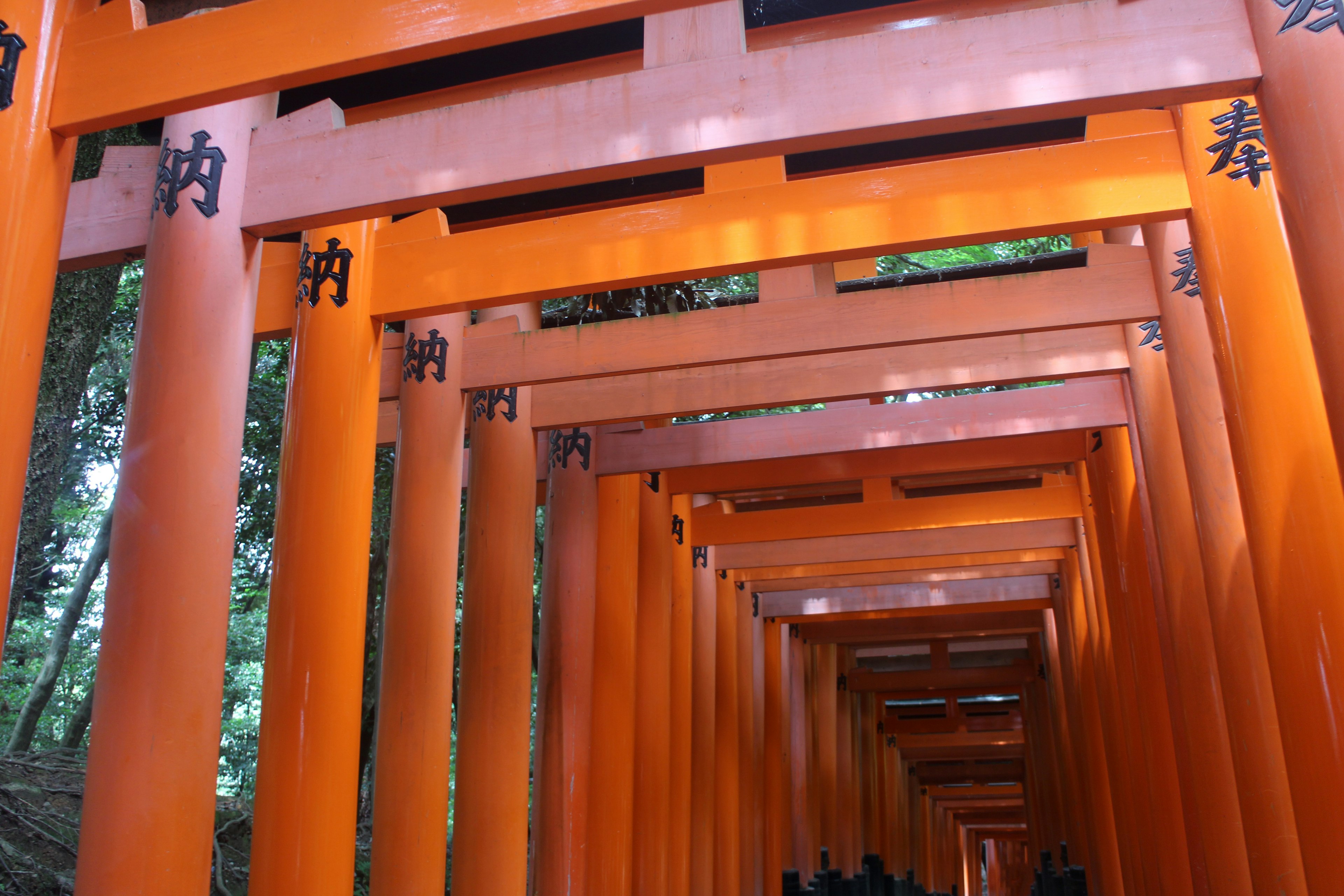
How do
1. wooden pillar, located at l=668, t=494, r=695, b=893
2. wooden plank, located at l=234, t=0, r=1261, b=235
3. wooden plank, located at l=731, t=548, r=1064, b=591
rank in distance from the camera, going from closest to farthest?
wooden plank, located at l=234, t=0, r=1261, b=235, wooden pillar, located at l=668, t=494, r=695, b=893, wooden plank, located at l=731, t=548, r=1064, b=591

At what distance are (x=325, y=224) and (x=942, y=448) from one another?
565 centimetres

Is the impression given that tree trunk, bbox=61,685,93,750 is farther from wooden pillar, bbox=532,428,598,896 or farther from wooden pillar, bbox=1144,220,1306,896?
wooden pillar, bbox=1144,220,1306,896

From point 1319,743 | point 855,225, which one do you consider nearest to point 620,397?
point 855,225

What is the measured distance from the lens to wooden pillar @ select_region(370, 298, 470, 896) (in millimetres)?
5691

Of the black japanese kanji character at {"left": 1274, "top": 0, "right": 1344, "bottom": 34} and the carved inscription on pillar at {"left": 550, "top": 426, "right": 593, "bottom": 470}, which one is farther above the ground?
the carved inscription on pillar at {"left": 550, "top": 426, "right": 593, "bottom": 470}

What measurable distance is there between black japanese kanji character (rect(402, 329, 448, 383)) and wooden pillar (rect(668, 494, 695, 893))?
129 inches

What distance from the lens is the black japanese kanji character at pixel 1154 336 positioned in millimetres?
6324

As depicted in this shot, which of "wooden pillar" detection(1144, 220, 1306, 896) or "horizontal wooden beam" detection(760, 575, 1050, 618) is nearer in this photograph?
"wooden pillar" detection(1144, 220, 1306, 896)

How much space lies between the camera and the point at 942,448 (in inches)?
348

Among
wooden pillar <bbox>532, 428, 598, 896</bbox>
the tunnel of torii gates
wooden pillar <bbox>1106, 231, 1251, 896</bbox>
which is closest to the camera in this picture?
the tunnel of torii gates

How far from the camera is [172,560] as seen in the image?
409 cm

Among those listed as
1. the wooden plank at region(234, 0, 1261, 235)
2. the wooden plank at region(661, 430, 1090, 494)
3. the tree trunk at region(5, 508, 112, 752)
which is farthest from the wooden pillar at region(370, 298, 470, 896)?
the tree trunk at region(5, 508, 112, 752)

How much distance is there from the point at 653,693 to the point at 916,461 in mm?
Answer: 2774

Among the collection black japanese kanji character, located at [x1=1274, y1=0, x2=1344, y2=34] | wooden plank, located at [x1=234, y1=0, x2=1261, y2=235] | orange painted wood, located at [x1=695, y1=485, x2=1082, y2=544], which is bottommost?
black japanese kanji character, located at [x1=1274, y1=0, x2=1344, y2=34]
